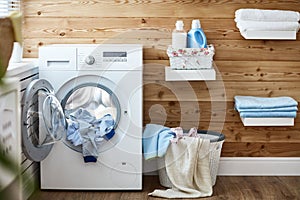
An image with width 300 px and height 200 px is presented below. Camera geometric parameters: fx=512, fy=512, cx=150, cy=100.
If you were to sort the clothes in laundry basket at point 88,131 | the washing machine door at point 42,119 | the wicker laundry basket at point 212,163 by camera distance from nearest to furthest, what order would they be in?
the washing machine door at point 42,119 → the clothes in laundry basket at point 88,131 → the wicker laundry basket at point 212,163

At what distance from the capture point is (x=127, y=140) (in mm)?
3275

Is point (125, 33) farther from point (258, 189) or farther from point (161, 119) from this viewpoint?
point (258, 189)

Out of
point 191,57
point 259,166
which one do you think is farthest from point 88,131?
point 259,166

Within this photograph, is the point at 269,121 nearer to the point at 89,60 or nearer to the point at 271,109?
the point at 271,109

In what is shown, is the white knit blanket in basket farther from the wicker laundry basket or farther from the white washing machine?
the white washing machine

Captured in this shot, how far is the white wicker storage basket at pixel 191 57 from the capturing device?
11.1 ft

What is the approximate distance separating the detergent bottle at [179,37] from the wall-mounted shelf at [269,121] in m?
0.67

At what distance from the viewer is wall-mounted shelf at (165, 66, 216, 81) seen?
11.2 ft

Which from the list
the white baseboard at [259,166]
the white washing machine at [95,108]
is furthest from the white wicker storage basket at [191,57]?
Answer: the white baseboard at [259,166]

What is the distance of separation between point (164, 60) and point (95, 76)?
63 centimetres

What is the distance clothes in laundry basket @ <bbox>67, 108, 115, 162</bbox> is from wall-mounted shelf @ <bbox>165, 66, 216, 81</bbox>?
514 mm

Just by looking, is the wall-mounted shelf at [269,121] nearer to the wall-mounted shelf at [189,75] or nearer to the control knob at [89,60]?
the wall-mounted shelf at [189,75]

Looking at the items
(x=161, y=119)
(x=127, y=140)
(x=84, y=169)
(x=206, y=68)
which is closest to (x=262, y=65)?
(x=206, y=68)

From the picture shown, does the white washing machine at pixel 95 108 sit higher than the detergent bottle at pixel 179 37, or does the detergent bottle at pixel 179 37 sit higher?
the detergent bottle at pixel 179 37
